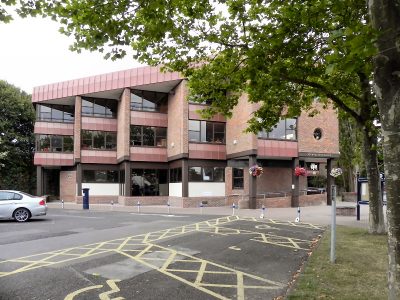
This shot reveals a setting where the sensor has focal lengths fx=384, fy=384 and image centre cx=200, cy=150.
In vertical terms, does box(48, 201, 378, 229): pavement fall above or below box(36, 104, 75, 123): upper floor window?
below

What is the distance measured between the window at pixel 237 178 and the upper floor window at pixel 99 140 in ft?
42.3

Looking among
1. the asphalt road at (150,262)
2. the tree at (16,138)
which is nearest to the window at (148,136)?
the tree at (16,138)

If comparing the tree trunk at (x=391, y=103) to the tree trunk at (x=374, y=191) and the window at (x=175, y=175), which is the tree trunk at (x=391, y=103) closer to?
the tree trunk at (x=374, y=191)

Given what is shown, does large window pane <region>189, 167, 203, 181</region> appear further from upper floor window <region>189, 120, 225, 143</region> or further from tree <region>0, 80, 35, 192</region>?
tree <region>0, 80, 35, 192</region>

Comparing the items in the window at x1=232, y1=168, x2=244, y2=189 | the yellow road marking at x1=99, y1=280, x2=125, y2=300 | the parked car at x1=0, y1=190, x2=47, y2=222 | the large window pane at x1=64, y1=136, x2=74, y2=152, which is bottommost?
the yellow road marking at x1=99, y1=280, x2=125, y2=300

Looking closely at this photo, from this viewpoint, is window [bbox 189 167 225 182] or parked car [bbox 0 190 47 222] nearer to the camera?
parked car [bbox 0 190 47 222]

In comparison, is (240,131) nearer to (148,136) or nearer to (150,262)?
(148,136)

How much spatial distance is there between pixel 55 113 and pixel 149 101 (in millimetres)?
11798

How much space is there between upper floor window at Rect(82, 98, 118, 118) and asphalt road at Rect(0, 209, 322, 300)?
23.7 metres

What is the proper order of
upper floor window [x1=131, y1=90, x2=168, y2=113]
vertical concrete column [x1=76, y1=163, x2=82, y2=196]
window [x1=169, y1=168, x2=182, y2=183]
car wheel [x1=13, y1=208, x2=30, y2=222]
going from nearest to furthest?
car wheel [x1=13, y1=208, x2=30, y2=222], window [x1=169, y1=168, x2=182, y2=183], upper floor window [x1=131, y1=90, x2=168, y2=113], vertical concrete column [x1=76, y1=163, x2=82, y2=196]

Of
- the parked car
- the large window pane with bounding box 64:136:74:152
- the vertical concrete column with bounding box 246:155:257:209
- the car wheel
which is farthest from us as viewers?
the large window pane with bounding box 64:136:74:152

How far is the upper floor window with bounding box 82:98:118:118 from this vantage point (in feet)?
123

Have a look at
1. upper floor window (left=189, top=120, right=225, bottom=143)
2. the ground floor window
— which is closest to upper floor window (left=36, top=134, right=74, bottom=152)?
the ground floor window

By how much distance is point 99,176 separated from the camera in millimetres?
37688
